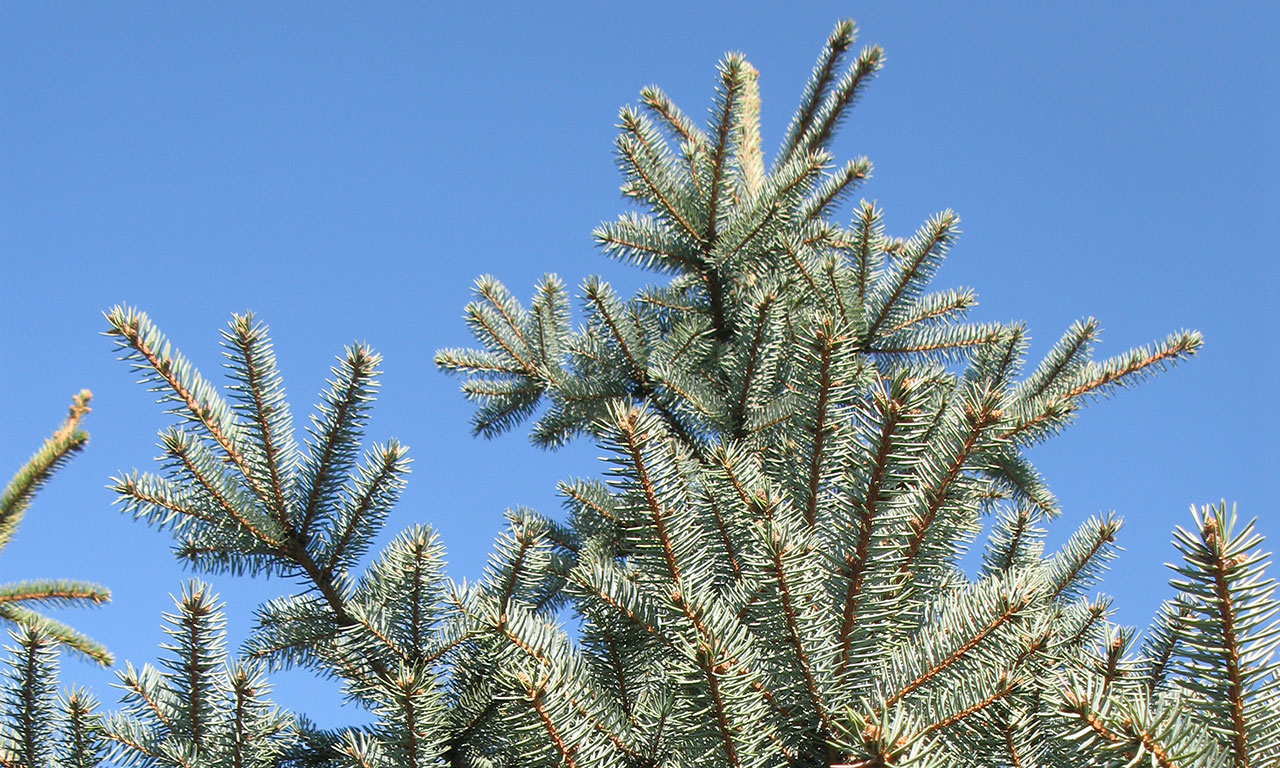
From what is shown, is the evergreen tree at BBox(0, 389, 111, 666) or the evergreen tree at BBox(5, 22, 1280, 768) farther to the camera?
the evergreen tree at BBox(0, 389, 111, 666)

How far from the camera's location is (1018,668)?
4.35 ft

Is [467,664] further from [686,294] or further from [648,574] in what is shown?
[686,294]

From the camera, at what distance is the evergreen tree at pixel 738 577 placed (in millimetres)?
1207

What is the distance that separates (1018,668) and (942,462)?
34 centimetres

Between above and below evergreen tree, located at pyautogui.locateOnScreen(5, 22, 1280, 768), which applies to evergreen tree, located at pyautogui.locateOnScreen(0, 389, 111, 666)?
above

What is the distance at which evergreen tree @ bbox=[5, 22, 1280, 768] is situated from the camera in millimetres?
1207

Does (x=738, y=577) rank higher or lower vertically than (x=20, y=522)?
lower

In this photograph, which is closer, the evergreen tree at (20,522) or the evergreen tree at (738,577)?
the evergreen tree at (738,577)

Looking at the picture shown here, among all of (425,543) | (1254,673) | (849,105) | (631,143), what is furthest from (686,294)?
(1254,673)

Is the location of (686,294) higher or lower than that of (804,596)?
higher

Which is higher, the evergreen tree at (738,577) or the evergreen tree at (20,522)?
the evergreen tree at (20,522)

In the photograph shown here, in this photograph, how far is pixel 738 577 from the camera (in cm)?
156

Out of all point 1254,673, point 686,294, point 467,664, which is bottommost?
point 1254,673

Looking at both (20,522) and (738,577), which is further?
(20,522)
